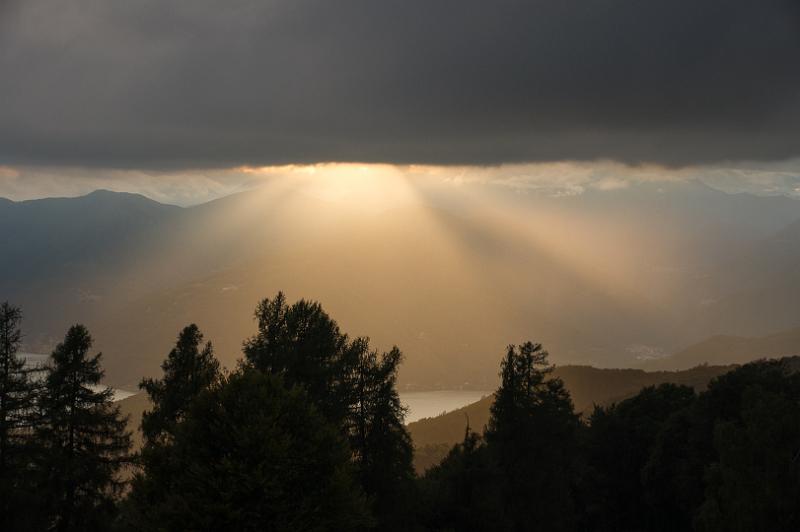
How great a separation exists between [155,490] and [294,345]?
9346 millimetres

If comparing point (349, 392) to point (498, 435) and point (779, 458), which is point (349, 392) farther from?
point (779, 458)

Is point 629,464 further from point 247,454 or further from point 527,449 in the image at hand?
point 247,454

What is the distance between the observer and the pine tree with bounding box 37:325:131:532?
92.3 ft

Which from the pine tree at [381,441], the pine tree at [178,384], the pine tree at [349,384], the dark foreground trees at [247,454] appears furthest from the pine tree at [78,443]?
the pine tree at [381,441]

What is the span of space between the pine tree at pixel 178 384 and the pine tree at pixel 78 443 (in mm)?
2043

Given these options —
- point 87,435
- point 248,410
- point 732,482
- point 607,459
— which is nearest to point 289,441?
point 248,410

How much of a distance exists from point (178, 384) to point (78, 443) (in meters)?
5.02

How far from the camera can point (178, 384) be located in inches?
1157

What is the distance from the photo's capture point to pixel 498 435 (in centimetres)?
3881

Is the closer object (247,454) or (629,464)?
(247,454)

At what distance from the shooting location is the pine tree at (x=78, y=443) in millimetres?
28125

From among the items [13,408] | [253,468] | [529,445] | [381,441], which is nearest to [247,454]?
[253,468]

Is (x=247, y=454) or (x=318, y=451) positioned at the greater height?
(x=247, y=454)

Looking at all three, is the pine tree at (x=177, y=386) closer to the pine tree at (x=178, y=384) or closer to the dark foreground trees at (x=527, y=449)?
the pine tree at (x=178, y=384)
